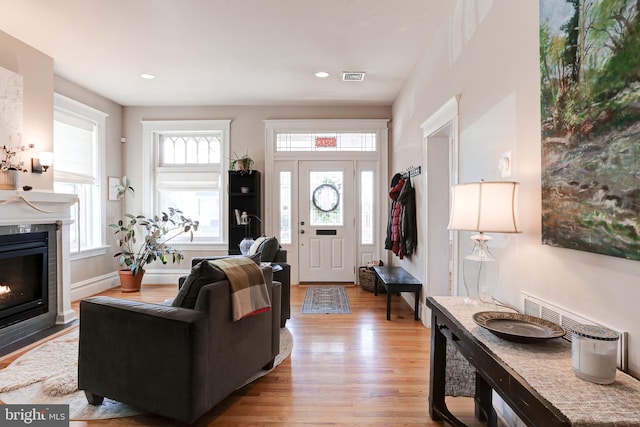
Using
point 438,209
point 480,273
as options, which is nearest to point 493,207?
point 480,273

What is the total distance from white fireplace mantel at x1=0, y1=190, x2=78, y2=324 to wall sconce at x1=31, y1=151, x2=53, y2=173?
0.30 m

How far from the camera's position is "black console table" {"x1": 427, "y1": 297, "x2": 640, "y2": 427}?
3.00ft

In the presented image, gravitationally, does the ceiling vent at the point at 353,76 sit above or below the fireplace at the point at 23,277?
above

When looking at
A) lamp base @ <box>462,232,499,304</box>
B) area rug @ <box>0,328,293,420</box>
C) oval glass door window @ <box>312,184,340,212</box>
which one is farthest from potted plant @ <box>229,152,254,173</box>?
lamp base @ <box>462,232,499,304</box>

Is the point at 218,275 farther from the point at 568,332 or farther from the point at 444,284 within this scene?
the point at 444,284

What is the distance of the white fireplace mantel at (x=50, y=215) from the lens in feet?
9.82

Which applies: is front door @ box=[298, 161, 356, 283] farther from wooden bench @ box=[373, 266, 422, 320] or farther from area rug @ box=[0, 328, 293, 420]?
area rug @ box=[0, 328, 293, 420]

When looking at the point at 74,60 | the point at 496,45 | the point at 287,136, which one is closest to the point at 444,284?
the point at 496,45

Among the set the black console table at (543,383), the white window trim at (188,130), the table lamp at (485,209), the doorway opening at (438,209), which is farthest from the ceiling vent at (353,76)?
the black console table at (543,383)

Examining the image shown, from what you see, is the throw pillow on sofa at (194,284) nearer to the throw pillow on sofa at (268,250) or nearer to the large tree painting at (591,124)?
the throw pillow on sofa at (268,250)

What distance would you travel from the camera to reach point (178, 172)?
17.7ft

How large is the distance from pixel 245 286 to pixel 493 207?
1.46 meters

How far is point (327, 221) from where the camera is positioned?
5391 mm

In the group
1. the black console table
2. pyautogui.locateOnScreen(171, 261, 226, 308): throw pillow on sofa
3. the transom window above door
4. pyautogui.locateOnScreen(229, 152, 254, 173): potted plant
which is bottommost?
the black console table
